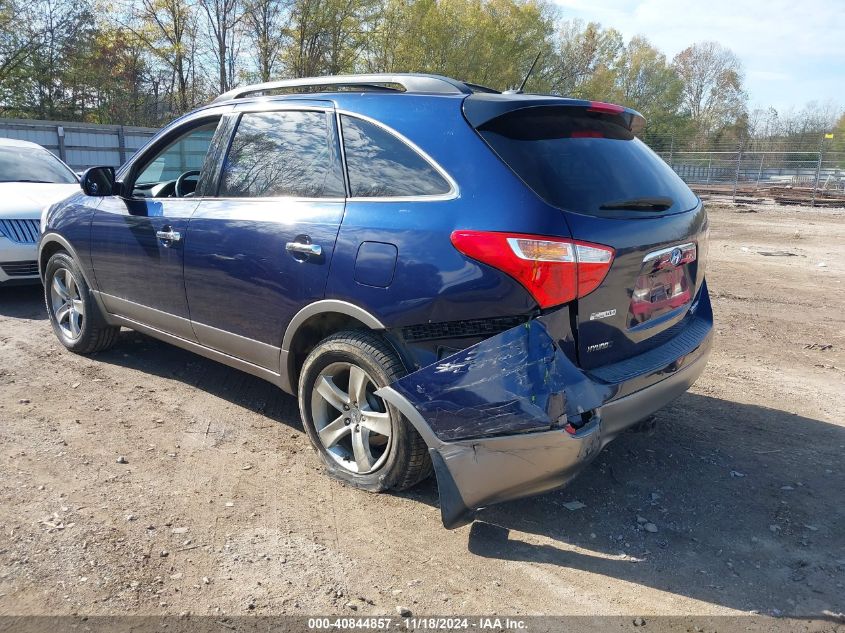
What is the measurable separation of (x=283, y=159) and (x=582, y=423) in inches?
86.7

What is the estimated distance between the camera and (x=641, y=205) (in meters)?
3.09

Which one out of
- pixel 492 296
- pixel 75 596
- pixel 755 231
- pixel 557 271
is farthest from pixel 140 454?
pixel 755 231

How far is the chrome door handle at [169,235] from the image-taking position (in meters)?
4.12

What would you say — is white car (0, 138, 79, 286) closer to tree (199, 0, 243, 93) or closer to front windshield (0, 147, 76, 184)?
front windshield (0, 147, 76, 184)

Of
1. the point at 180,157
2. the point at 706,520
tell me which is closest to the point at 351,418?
the point at 706,520

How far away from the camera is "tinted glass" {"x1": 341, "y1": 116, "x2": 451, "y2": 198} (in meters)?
3.03

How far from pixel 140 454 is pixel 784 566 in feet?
10.8

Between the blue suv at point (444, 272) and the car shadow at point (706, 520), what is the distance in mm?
444

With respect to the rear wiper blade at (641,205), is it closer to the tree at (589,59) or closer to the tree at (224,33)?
the tree at (224,33)

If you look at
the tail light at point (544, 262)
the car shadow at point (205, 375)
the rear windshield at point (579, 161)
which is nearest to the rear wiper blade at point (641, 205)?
the rear windshield at point (579, 161)

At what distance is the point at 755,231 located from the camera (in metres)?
15.6

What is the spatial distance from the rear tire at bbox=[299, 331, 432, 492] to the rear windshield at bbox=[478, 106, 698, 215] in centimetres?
103

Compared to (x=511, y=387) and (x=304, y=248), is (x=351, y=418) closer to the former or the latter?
(x=304, y=248)

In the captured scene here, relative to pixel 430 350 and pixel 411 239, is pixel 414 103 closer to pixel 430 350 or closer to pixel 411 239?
pixel 411 239
